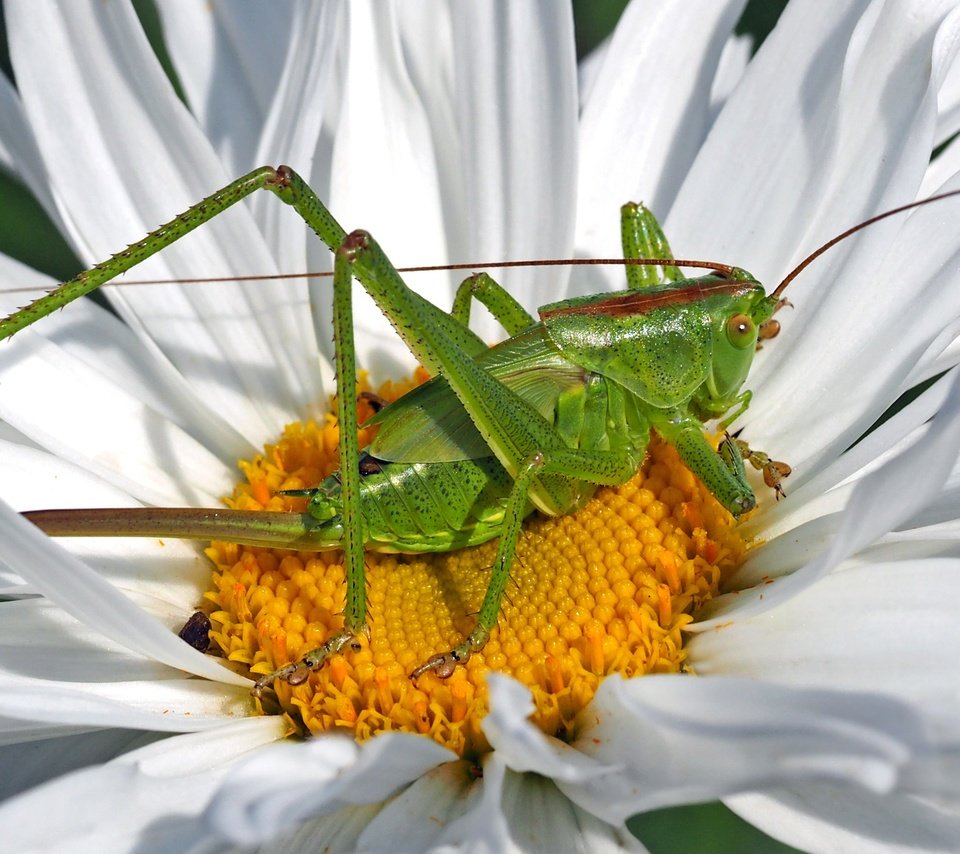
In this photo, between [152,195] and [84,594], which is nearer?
[84,594]

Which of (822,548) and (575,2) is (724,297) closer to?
(822,548)

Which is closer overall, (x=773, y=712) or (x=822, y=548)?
(x=773, y=712)

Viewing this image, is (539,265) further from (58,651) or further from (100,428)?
(58,651)

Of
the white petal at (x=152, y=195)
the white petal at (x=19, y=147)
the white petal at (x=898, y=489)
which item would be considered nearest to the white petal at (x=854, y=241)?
the white petal at (x=898, y=489)

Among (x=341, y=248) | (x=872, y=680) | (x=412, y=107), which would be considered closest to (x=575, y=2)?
(x=412, y=107)

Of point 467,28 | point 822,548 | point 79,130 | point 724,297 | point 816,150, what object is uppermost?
point 79,130

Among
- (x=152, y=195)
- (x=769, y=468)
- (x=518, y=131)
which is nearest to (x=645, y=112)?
(x=518, y=131)

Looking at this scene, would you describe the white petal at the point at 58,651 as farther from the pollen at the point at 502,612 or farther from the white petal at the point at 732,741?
the white petal at the point at 732,741
